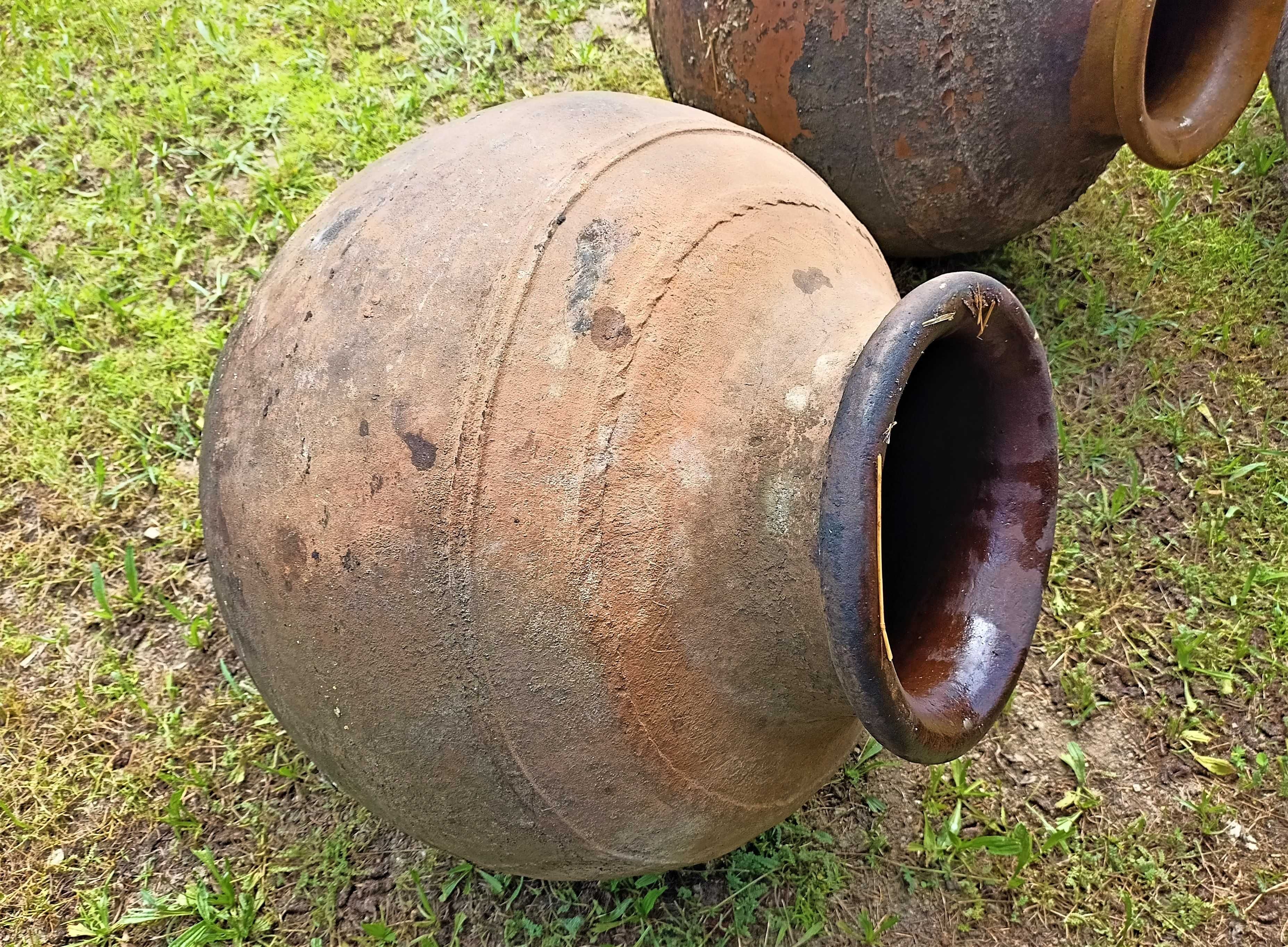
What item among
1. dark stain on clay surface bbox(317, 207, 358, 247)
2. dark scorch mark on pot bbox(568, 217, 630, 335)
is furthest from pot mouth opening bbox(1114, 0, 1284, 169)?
dark stain on clay surface bbox(317, 207, 358, 247)

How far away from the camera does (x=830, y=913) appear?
204cm

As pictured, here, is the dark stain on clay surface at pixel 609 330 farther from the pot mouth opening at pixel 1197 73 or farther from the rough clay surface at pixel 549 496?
the pot mouth opening at pixel 1197 73

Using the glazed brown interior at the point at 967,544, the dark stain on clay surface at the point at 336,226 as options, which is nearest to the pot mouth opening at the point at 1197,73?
the glazed brown interior at the point at 967,544

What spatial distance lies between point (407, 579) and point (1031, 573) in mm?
927

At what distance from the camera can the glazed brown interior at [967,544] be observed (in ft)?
4.44

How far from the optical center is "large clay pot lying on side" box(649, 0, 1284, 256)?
2.11 metres

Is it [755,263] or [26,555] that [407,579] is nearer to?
[755,263]

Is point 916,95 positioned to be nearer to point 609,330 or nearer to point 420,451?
point 609,330

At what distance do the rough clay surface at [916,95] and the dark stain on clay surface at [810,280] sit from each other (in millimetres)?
995

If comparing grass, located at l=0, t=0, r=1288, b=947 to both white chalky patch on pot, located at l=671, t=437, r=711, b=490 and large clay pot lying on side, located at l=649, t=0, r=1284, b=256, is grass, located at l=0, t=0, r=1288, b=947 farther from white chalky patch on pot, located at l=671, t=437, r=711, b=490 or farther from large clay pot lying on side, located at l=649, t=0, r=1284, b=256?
white chalky patch on pot, located at l=671, t=437, r=711, b=490

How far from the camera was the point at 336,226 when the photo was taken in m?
1.49

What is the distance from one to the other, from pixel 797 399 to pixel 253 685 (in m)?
1.44

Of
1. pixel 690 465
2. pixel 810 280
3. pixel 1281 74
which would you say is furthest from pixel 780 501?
pixel 1281 74

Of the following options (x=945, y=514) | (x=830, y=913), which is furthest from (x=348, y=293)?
(x=830, y=913)
